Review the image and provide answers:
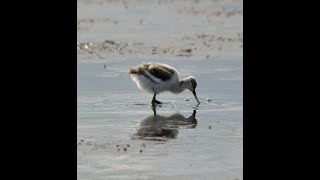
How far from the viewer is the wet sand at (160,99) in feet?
33.7

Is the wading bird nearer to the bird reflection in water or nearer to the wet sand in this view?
the wet sand

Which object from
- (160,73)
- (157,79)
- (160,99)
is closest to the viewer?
(157,79)

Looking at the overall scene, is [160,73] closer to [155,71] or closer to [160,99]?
[155,71]

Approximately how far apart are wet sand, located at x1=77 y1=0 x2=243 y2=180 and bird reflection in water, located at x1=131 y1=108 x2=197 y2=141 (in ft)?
0.05

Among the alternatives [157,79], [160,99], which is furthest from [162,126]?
[160,99]

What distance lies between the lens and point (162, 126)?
12.9 metres

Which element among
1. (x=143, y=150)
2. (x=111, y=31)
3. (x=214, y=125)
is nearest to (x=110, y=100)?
(x=214, y=125)

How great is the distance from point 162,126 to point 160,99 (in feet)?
9.87

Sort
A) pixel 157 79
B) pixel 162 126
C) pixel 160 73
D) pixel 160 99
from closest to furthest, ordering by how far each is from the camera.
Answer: pixel 162 126 → pixel 157 79 → pixel 160 73 → pixel 160 99
